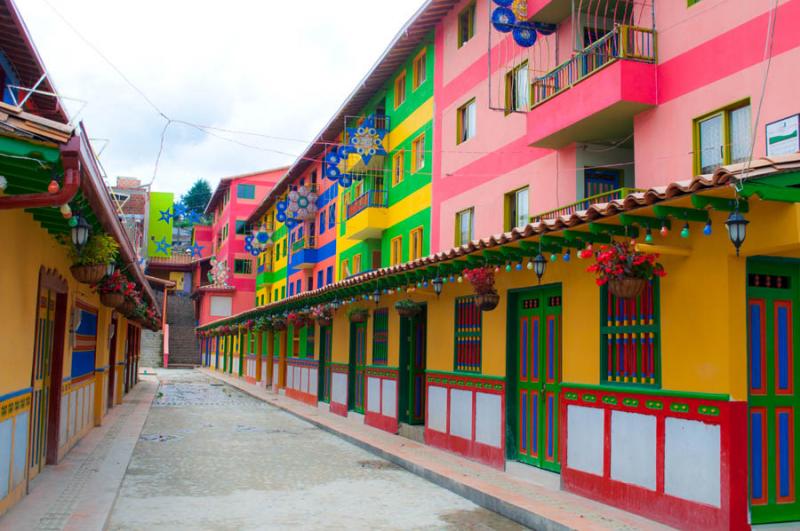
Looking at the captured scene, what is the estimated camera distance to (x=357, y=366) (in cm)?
2130

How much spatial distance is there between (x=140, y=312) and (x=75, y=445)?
8.30 meters

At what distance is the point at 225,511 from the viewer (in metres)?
9.25

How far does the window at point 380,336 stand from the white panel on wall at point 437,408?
11.0 ft

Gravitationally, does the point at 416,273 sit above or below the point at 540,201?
below

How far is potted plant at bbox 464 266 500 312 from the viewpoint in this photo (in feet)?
39.4

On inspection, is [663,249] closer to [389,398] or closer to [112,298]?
[112,298]

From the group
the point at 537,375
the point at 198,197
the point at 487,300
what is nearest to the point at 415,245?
the point at 487,300

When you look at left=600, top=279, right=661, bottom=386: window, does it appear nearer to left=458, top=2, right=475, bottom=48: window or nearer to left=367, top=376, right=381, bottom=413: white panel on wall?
left=367, top=376, right=381, bottom=413: white panel on wall

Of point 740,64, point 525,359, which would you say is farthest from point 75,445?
point 740,64

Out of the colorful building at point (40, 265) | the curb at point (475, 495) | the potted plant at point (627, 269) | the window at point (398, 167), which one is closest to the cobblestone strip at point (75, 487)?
the colorful building at point (40, 265)

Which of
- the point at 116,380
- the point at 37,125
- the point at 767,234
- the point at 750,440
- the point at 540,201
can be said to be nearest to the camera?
the point at 37,125

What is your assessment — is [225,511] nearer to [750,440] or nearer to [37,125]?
[37,125]

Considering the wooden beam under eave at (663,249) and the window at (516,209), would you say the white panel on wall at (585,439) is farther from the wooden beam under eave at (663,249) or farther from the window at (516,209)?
the window at (516,209)

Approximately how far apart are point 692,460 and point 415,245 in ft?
55.0
